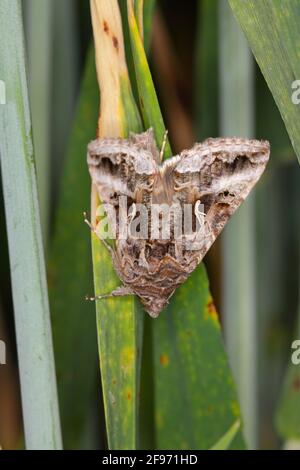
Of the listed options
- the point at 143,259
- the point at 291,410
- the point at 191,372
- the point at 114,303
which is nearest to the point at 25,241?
the point at 114,303

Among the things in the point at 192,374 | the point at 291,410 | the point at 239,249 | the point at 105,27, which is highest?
the point at 105,27

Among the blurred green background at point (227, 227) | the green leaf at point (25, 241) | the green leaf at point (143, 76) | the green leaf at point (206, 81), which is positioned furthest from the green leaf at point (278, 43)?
the green leaf at point (206, 81)

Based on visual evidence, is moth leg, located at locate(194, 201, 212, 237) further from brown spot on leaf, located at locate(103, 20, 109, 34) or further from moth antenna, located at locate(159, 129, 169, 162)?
brown spot on leaf, located at locate(103, 20, 109, 34)

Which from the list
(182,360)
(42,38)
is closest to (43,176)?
(42,38)

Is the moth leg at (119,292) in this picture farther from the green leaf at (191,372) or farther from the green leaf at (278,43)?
the green leaf at (278,43)

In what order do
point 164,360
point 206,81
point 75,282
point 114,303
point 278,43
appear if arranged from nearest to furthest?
1. point 278,43
2. point 114,303
3. point 164,360
4. point 75,282
5. point 206,81

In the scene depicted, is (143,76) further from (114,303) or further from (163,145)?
(114,303)
